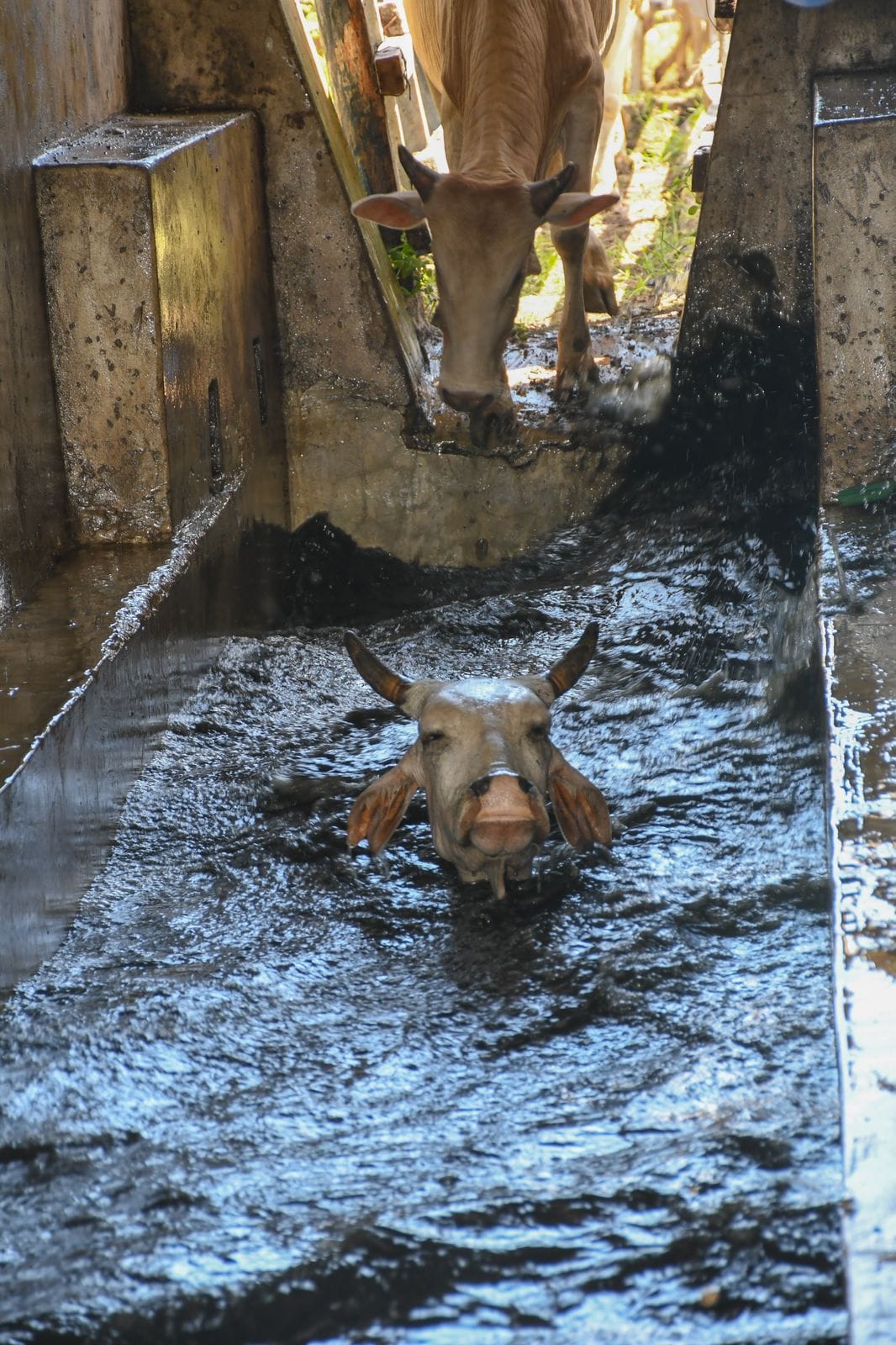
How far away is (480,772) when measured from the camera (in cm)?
450

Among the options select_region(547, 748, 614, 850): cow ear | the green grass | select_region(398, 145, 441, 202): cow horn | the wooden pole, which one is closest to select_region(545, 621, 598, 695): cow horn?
select_region(547, 748, 614, 850): cow ear

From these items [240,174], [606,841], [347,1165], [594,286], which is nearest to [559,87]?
[594,286]

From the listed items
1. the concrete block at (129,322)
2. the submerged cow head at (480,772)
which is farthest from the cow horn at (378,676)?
the concrete block at (129,322)

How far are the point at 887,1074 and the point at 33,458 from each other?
3977 mm

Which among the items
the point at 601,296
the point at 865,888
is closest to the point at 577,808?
the point at 865,888

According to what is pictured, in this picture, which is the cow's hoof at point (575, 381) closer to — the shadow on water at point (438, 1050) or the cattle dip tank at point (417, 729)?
the cattle dip tank at point (417, 729)

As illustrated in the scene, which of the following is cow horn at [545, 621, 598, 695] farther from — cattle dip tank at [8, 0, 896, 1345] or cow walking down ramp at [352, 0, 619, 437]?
cow walking down ramp at [352, 0, 619, 437]

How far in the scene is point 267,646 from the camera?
694cm

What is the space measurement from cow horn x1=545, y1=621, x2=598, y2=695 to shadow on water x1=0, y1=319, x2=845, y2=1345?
0.52 meters

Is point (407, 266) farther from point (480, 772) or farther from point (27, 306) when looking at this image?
point (480, 772)

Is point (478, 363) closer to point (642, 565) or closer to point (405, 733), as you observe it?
point (642, 565)

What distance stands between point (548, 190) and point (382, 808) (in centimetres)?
359

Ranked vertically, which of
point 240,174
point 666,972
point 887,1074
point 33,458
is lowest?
point 666,972

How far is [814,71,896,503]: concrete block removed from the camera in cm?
620
